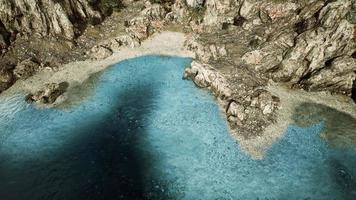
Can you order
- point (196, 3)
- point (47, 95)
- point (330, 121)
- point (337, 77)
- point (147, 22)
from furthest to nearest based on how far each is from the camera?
point (196, 3), point (147, 22), point (47, 95), point (337, 77), point (330, 121)

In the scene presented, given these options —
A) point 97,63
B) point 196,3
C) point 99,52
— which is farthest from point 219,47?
point 97,63

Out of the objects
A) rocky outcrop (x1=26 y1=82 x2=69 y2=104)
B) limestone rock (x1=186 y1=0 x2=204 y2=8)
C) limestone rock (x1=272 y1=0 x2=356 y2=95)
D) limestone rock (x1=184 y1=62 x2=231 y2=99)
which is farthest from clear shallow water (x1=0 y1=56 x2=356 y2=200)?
limestone rock (x1=186 y1=0 x2=204 y2=8)

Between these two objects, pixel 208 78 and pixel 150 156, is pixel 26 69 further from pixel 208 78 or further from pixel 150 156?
pixel 208 78

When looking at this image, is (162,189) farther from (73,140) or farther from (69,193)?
(73,140)

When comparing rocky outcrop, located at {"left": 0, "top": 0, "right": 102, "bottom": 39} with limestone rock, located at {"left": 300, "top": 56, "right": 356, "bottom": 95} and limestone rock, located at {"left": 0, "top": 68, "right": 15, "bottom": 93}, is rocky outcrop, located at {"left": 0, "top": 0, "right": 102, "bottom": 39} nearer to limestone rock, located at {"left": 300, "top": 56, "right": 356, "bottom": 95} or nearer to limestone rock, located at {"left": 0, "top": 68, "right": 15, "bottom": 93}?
limestone rock, located at {"left": 0, "top": 68, "right": 15, "bottom": 93}

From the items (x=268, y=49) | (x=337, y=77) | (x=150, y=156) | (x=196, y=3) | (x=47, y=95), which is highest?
(x=196, y=3)

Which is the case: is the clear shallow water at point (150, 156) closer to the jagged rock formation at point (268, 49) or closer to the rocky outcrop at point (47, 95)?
the rocky outcrop at point (47, 95)

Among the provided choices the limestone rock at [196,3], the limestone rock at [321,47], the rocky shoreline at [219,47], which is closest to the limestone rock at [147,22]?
the rocky shoreline at [219,47]
